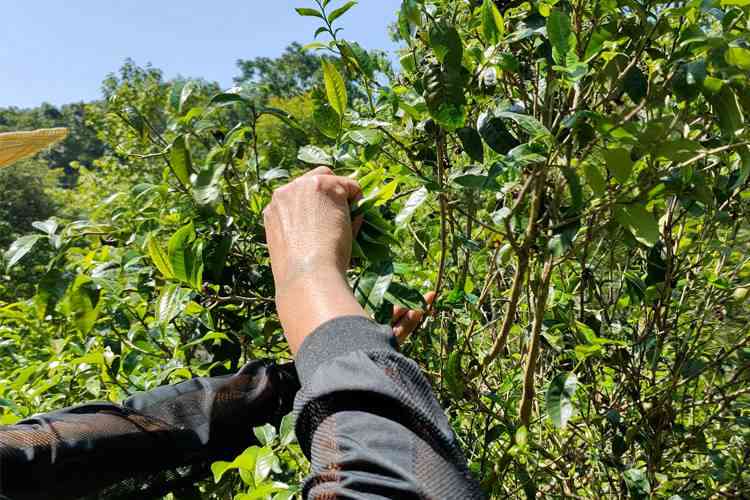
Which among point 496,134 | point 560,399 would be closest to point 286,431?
point 560,399

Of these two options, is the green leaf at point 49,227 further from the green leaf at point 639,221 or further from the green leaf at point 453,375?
the green leaf at point 639,221

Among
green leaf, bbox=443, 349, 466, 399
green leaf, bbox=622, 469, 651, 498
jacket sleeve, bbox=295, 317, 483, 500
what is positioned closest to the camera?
jacket sleeve, bbox=295, 317, 483, 500

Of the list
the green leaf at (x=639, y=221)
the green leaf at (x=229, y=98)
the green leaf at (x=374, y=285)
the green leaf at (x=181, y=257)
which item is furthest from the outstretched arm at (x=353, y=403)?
the green leaf at (x=639, y=221)

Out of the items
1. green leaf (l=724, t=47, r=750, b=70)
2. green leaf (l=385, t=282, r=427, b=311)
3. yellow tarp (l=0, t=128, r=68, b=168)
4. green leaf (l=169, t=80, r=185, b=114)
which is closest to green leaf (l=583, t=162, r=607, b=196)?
green leaf (l=724, t=47, r=750, b=70)

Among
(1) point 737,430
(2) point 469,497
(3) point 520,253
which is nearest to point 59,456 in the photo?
(2) point 469,497

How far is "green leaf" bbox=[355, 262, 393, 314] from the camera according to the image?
109cm

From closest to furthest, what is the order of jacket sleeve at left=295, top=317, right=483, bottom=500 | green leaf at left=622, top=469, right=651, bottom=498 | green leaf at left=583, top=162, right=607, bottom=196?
jacket sleeve at left=295, top=317, right=483, bottom=500 → green leaf at left=583, top=162, right=607, bottom=196 → green leaf at left=622, top=469, right=651, bottom=498

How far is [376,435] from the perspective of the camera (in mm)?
673

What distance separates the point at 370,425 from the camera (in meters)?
0.69

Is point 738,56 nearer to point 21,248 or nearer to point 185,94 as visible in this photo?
point 185,94

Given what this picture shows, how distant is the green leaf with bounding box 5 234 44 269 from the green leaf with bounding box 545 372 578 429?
1.16 metres

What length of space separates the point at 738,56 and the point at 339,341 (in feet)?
2.68

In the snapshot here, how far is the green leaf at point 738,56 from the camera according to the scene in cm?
100

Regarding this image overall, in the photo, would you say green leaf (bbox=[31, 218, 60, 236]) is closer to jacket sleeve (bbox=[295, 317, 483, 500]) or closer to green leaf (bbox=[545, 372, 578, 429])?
jacket sleeve (bbox=[295, 317, 483, 500])
